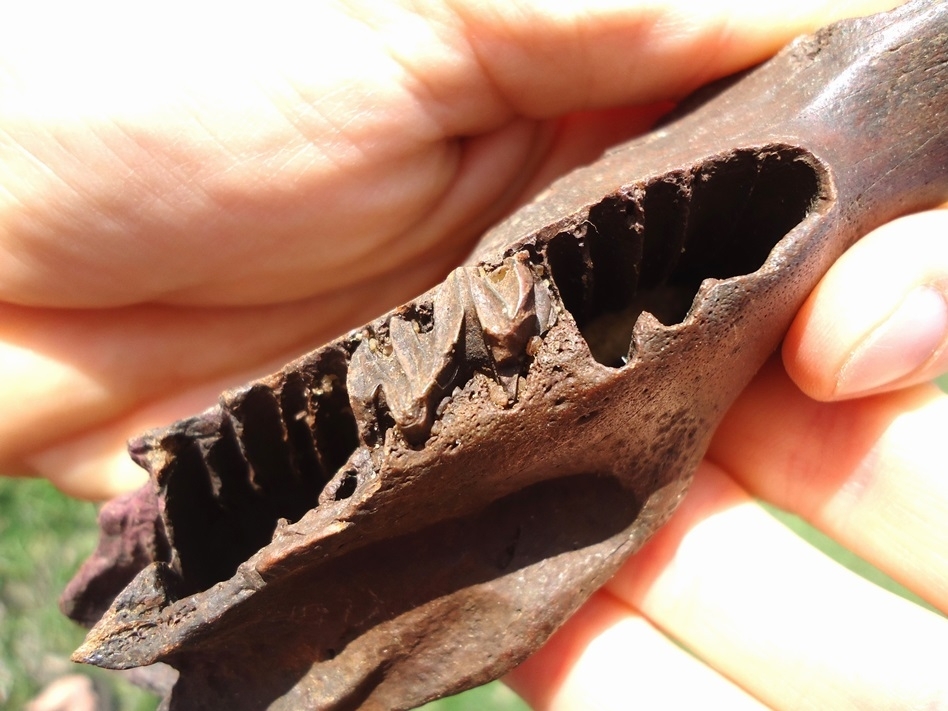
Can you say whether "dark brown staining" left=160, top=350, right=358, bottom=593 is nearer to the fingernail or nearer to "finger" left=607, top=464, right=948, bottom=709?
"finger" left=607, top=464, right=948, bottom=709

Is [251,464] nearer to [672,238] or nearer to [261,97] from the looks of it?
[261,97]

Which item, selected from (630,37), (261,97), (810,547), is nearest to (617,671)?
(810,547)

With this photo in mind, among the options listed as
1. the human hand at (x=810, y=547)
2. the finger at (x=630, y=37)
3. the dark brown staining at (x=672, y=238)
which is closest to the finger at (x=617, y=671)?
the human hand at (x=810, y=547)

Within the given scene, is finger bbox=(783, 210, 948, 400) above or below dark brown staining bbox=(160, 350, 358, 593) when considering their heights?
below

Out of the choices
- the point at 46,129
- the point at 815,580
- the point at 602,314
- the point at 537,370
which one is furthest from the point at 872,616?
the point at 46,129

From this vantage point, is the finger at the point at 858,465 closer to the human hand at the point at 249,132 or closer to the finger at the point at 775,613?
the finger at the point at 775,613

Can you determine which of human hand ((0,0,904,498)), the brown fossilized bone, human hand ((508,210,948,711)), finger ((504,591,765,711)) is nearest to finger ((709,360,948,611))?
human hand ((508,210,948,711))
